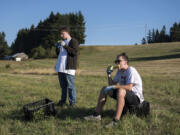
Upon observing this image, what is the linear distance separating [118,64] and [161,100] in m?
2.46

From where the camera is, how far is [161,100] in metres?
5.45

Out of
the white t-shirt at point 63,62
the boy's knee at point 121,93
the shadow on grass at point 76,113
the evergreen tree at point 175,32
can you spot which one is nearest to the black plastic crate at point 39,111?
the shadow on grass at point 76,113

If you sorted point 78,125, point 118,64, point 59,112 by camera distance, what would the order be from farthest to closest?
point 59,112
point 118,64
point 78,125

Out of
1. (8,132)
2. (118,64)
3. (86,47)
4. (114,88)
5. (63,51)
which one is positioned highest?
(86,47)

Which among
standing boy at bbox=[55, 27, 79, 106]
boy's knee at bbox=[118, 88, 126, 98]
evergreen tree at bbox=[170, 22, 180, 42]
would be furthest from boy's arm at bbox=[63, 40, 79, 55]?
evergreen tree at bbox=[170, 22, 180, 42]

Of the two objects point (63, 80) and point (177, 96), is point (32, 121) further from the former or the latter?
point (177, 96)

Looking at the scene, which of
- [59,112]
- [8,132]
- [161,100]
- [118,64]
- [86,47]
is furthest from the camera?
[86,47]

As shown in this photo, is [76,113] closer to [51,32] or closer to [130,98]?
[130,98]

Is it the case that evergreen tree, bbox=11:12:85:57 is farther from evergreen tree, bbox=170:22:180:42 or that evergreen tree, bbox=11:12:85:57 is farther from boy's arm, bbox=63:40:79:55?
boy's arm, bbox=63:40:79:55

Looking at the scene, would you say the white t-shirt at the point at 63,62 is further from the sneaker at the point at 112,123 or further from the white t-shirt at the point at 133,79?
the sneaker at the point at 112,123

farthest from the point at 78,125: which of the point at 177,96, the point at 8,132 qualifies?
the point at 177,96

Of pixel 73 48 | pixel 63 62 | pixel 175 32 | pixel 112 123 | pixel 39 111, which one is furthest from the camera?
pixel 175 32

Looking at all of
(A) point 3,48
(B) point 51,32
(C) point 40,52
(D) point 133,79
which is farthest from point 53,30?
(D) point 133,79

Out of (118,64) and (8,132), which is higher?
(118,64)
